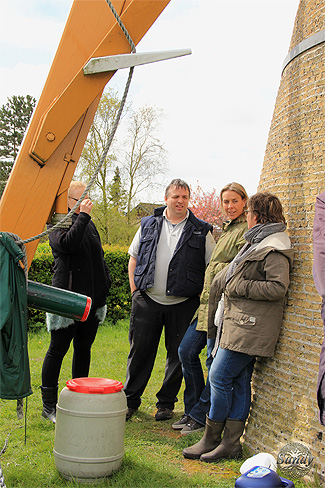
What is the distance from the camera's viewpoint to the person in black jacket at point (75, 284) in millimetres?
Result: 4668

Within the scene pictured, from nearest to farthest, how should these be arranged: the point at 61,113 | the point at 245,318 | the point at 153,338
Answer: the point at 61,113
the point at 245,318
the point at 153,338

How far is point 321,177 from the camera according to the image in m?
3.82

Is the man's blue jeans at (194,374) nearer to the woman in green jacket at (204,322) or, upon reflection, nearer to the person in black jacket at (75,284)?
the woman in green jacket at (204,322)

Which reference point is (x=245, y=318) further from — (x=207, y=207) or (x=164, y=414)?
(x=207, y=207)

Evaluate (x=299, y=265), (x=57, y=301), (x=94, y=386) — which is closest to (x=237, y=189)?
(x=299, y=265)

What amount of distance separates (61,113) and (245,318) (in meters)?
2.01

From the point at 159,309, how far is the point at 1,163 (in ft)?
92.5

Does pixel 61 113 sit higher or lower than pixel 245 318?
higher

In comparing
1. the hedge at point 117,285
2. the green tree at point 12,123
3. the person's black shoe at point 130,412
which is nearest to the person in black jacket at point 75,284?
the person's black shoe at point 130,412

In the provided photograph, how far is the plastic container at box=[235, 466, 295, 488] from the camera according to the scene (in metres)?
2.61

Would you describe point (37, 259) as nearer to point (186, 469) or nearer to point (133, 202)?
point (186, 469)

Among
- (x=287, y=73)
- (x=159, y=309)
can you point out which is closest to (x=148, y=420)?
(x=159, y=309)

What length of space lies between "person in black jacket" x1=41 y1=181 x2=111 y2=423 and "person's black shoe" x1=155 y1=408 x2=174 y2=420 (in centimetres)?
87

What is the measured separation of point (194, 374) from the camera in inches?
186
